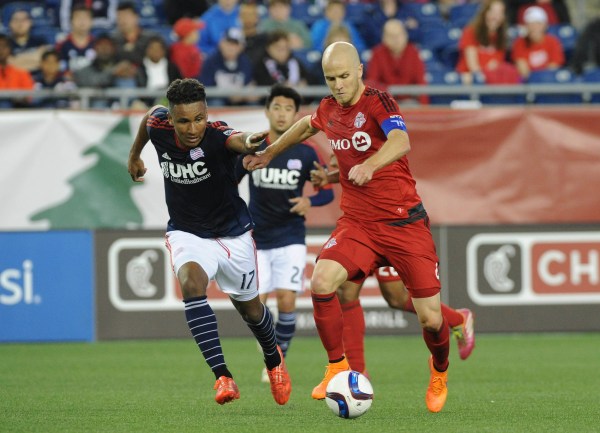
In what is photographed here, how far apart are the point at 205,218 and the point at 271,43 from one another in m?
7.10

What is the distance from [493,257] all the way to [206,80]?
4283 millimetres

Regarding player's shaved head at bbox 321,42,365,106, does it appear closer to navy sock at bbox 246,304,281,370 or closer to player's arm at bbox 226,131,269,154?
player's arm at bbox 226,131,269,154

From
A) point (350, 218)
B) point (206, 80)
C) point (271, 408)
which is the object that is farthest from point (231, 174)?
point (206, 80)

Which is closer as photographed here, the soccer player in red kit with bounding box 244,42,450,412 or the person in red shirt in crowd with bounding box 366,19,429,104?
the soccer player in red kit with bounding box 244,42,450,412

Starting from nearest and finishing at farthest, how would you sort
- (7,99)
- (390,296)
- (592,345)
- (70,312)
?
(390,296) → (592,345) → (70,312) → (7,99)

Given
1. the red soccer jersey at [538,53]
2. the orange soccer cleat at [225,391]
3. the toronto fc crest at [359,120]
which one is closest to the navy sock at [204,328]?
→ the orange soccer cleat at [225,391]

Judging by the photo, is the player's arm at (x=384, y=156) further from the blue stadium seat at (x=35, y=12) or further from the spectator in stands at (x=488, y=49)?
the blue stadium seat at (x=35, y=12)

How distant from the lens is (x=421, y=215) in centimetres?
767

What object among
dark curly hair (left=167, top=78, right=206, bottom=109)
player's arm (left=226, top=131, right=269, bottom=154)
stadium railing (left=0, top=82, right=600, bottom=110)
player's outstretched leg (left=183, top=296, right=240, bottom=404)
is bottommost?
player's outstretched leg (left=183, top=296, right=240, bottom=404)

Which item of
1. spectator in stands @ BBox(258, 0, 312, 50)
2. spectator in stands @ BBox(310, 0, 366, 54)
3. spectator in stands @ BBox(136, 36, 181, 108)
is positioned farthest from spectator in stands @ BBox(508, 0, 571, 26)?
spectator in stands @ BBox(136, 36, 181, 108)

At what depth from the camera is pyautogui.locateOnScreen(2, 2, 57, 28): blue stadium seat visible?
17.3 metres

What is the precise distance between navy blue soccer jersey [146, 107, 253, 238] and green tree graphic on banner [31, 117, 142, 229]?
5.80 metres

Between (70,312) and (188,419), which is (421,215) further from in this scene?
(70,312)

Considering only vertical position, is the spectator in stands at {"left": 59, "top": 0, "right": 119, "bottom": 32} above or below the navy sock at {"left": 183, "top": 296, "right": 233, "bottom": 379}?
above
